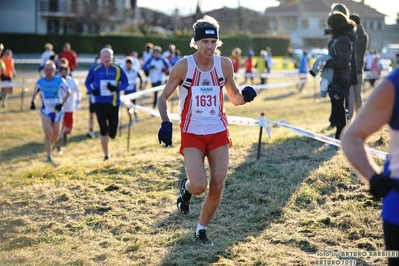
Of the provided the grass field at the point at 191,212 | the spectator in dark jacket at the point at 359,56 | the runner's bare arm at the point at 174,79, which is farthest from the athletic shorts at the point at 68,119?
the runner's bare arm at the point at 174,79

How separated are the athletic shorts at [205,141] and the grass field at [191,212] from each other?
966mm

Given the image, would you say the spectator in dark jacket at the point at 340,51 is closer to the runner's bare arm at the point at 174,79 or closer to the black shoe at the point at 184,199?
the black shoe at the point at 184,199

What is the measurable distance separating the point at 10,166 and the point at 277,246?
7.60 metres

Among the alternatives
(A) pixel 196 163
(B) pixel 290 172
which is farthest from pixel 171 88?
(B) pixel 290 172

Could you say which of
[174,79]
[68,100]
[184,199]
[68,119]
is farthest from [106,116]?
[174,79]

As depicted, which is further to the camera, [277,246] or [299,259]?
[277,246]

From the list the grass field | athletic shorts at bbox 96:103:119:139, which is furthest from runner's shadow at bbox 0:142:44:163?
athletic shorts at bbox 96:103:119:139

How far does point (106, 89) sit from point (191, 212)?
176 inches

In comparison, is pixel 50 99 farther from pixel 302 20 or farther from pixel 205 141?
pixel 302 20

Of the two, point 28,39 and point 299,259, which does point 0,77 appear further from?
point 28,39

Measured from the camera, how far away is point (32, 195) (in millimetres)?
8078

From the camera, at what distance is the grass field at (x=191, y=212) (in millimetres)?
5711

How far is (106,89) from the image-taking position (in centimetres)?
1093

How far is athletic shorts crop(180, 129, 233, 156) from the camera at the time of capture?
18.1ft
